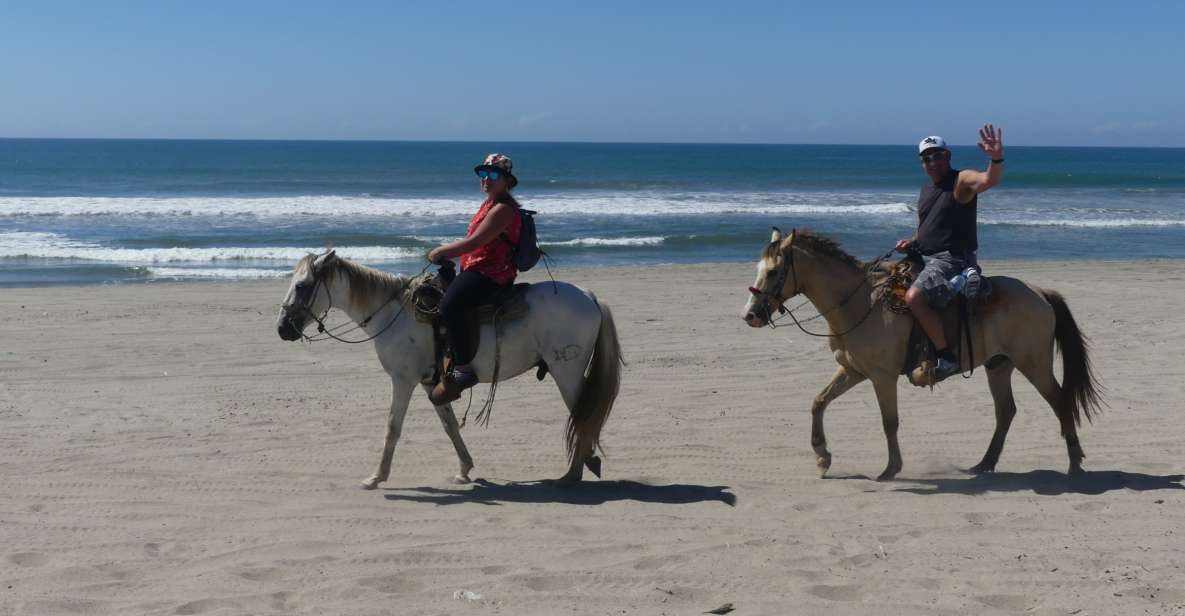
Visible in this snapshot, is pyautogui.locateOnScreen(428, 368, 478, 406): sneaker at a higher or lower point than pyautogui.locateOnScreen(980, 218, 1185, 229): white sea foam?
higher

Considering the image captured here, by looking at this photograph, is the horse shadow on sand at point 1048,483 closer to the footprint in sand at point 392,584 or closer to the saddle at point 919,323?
the saddle at point 919,323

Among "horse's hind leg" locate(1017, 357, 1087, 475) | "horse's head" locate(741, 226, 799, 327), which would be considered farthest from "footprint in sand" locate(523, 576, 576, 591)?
"horse's hind leg" locate(1017, 357, 1087, 475)

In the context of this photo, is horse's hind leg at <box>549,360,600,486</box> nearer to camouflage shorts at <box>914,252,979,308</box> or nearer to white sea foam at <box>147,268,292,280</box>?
camouflage shorts at <box>914,252,979,308</box>

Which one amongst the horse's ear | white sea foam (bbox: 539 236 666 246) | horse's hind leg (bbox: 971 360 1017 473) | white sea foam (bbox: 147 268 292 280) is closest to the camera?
the horse's ear

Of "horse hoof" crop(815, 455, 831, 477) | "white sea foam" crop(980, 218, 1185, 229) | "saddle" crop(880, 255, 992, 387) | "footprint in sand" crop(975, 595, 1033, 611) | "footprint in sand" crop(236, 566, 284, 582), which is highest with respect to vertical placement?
"saddle" crop(880, 255, 992, 387)

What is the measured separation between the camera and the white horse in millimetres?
6777

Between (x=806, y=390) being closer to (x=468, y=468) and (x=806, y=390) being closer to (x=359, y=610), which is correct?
(x=468, y=468)

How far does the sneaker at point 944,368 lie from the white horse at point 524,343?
196 cm

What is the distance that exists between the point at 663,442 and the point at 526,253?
81.9 inches

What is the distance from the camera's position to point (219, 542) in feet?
18.1

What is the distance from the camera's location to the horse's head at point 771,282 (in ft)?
21.8

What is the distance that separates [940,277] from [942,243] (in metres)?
0.23

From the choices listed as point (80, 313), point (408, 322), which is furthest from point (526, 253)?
point (80, 313)

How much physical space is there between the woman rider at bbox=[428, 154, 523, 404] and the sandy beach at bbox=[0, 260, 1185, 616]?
0.75 m
